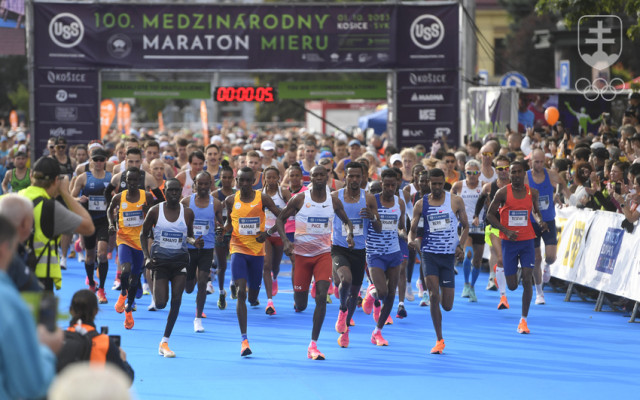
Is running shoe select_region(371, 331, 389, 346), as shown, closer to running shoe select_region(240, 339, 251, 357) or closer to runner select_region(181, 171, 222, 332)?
running shoe select_region(240, 339, 251, 357)

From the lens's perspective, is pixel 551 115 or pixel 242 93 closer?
pixel 551 115

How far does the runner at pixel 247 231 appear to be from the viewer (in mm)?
11352

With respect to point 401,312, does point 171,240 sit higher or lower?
higher

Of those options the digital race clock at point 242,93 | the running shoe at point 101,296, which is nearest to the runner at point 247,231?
the running shoe at point 101,296

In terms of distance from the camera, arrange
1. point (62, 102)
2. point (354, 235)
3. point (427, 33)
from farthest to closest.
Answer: point (427, 33)
point (62, 102)
point (354, 235)

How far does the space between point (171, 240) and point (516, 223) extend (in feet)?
13.3

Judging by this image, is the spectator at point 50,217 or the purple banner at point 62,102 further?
the purple banner at point 62,102

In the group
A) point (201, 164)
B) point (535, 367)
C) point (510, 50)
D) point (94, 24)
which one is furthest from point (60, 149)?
point (510, 50)

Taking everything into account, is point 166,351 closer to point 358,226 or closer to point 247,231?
point 247,231

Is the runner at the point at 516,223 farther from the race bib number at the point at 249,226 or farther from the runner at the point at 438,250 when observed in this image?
the race bib number at the point at 249,226

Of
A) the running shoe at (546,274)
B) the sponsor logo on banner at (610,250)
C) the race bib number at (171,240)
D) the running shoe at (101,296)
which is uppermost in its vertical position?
the race bib number at (171,240)

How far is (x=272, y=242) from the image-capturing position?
14961 millimetres

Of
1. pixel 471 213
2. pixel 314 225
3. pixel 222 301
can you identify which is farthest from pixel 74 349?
pixel 471 213

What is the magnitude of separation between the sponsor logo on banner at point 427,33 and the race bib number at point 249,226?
12881mm
